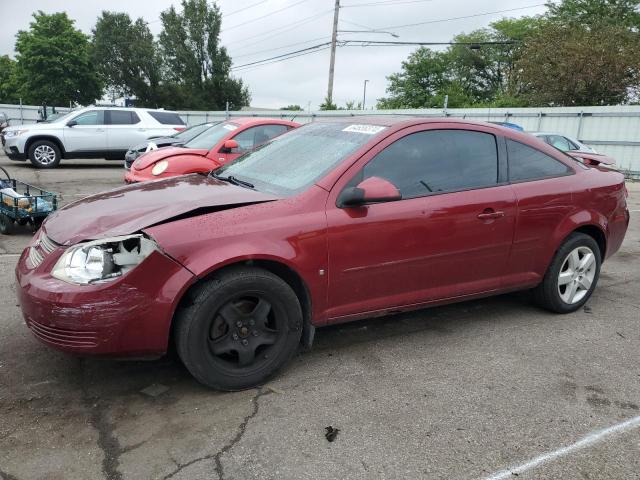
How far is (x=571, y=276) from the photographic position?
14.5ft

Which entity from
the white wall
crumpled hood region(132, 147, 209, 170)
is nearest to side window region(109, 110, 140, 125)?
the white wall

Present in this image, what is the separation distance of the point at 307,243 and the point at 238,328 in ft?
2.02

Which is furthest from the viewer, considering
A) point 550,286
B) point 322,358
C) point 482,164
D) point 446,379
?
point 550,286

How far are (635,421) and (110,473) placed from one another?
265 centimetres

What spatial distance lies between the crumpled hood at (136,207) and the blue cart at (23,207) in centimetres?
337

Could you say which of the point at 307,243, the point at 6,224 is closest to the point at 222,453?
the point at 307,243

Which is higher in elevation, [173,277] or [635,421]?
[173,277]

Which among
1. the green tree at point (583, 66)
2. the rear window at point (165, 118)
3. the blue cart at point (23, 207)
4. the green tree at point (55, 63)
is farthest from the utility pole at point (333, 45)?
the green tree at point (55, 63)

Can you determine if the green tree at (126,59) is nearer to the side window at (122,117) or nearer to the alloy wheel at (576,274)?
the side window at (122,117)

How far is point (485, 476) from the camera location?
240 centimetres

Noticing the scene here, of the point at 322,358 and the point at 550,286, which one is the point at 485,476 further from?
the point at 550,286

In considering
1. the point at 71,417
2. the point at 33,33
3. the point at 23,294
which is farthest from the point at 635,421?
the point at 33,33

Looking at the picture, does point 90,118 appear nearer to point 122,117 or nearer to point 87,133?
point 87,133

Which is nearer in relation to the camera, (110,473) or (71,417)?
(110,473)
